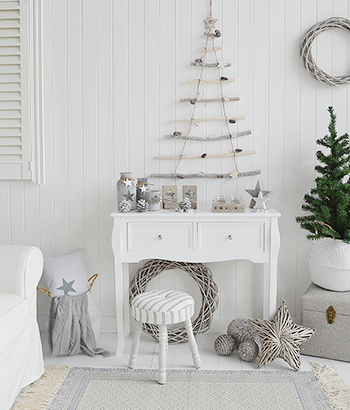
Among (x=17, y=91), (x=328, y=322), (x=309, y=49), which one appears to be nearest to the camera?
(x=328, y=322)

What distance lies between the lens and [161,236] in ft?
7.78

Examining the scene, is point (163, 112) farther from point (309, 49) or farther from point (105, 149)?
point (309, 49)

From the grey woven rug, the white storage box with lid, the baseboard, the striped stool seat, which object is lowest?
the grey woven rug

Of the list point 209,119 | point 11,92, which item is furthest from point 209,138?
point 11,92

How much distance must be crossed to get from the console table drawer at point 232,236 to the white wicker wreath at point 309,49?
0.98m

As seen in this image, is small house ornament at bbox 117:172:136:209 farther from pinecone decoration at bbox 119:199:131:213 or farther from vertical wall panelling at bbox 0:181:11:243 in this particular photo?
vertical wall panelling at bbox 0:181:11:243

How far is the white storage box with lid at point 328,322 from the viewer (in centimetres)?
229

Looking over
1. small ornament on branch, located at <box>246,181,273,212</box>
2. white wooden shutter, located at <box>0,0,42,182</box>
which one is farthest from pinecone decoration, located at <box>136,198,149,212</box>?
white wooden shutter, located at <box>0,0,42,182</box>

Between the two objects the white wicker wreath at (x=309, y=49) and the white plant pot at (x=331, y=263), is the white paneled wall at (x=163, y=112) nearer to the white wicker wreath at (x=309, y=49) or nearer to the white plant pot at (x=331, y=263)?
the white wicker wreath at (x=309, y=49)

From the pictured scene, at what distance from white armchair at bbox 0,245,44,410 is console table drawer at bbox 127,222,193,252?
0.52 meters

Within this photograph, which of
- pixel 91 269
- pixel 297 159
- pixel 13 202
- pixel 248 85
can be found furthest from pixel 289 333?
pixel 13 202

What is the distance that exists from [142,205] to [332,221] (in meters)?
1.07

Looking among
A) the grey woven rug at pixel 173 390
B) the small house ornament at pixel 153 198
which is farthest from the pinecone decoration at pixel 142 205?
the grey woven rug at pixel 173 390

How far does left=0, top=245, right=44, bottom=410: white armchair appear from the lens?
1804mm
